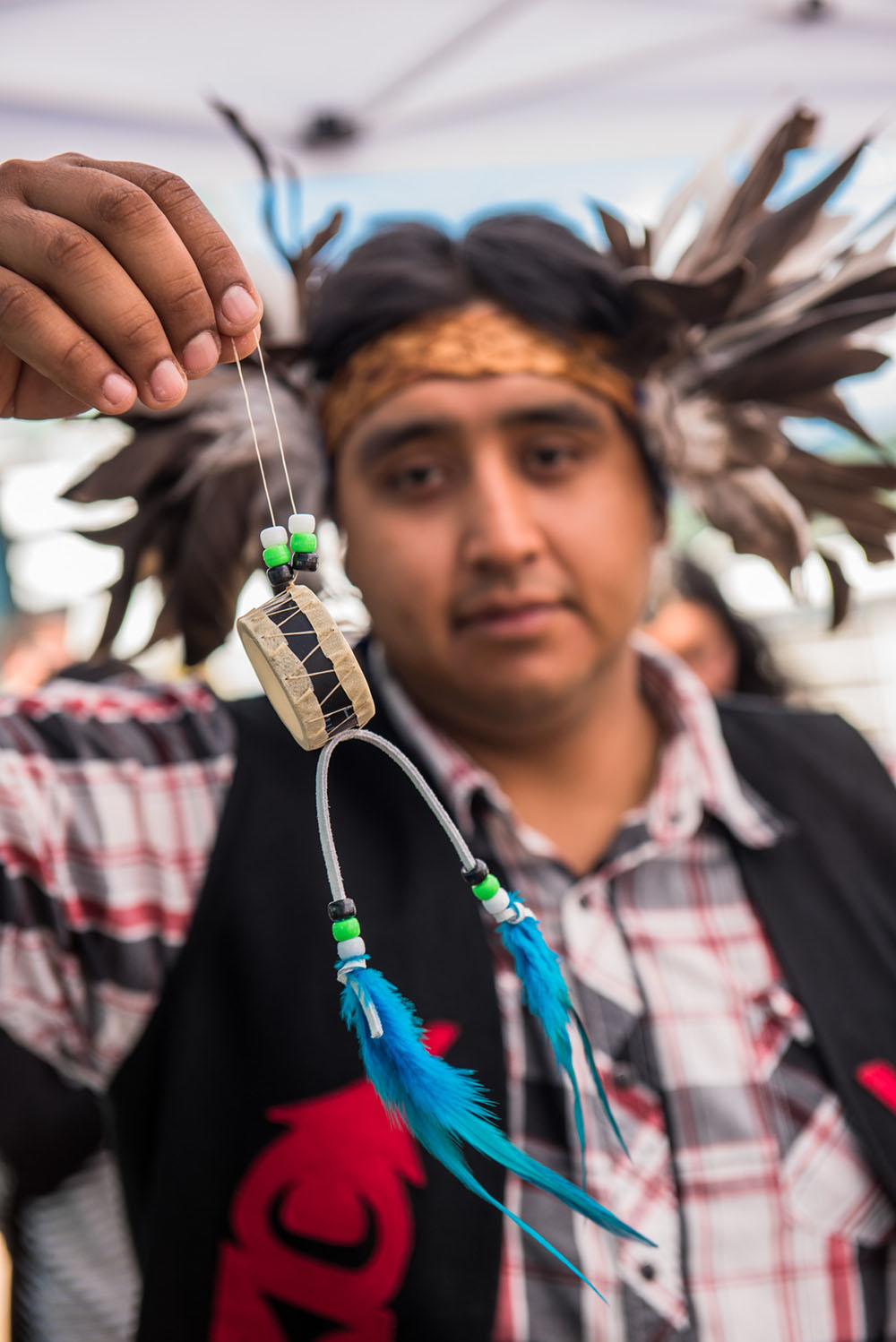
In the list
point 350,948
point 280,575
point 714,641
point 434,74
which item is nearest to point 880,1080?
point 350,948

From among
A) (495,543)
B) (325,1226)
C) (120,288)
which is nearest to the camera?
(120,288)

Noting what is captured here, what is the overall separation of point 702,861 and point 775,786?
0.20m

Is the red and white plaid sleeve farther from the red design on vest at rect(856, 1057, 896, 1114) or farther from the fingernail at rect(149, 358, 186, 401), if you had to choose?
the red design on vest at rect(856, 1057, 896, 1114)

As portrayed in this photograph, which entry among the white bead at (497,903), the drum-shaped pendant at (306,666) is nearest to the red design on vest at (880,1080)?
the white bead at (497,903)

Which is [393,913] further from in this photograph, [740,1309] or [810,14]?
[810,14]

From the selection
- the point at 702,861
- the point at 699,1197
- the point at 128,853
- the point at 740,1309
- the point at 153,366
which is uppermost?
the point at 153,366

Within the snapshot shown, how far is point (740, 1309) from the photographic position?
3.86 ft

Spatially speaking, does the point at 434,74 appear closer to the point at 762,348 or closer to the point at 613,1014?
the point at 762,348

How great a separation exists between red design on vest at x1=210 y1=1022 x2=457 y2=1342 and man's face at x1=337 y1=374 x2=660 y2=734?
46 centimetres

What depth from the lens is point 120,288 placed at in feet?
2.48

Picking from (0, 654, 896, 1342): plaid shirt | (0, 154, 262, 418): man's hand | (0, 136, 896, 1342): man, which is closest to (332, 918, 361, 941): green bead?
(0, 154, 262, 418): man's hand

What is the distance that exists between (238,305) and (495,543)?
1.88 ft

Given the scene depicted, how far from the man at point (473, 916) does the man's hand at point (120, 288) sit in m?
0.16

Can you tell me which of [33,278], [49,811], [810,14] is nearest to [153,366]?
[33,278]
